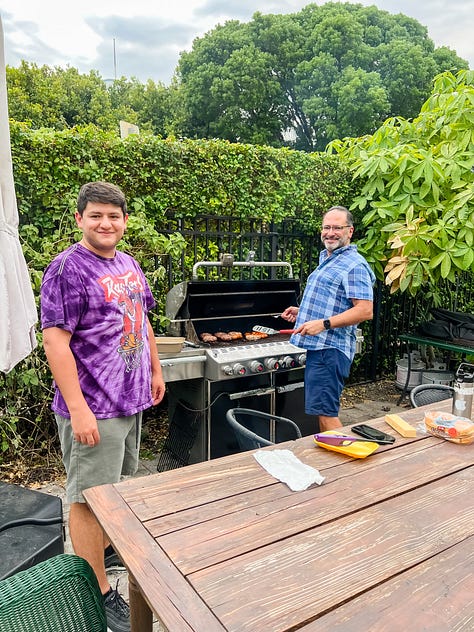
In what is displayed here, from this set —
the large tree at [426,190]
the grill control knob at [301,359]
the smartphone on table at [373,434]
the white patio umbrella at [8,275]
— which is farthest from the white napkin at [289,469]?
the large tree at [426,190]

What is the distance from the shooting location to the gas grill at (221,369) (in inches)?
121

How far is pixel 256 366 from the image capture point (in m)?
3.15

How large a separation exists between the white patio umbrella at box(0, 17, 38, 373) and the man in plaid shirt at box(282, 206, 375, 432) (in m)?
1.73

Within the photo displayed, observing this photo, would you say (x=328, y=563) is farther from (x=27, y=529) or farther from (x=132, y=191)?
(x=132, y=191)

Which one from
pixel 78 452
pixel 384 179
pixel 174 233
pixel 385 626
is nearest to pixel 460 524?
pixel 385 626

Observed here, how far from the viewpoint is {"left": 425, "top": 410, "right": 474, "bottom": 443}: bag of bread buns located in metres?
1.93

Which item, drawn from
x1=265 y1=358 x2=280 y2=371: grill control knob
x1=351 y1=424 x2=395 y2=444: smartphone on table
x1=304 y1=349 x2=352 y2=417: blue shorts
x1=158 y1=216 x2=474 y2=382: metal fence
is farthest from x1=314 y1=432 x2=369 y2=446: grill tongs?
x1=158 y1=216 x2=474 y2=382: metal fence

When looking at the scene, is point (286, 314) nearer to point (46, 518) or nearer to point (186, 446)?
point (186, 446)

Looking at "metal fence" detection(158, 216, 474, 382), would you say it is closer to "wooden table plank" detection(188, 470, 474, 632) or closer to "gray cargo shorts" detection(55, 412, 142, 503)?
"gray cargo shorts" detection(55, 412, 142, 503)

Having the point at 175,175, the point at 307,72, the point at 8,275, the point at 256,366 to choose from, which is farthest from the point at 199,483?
the point at 307,72

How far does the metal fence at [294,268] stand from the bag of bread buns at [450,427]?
2.16 meters

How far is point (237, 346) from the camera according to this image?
10.6 feet

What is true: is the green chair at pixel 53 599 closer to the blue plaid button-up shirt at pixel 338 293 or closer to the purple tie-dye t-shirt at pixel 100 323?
the purple tie-dye t-shirt at pixel 100 323

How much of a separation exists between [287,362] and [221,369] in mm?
573
